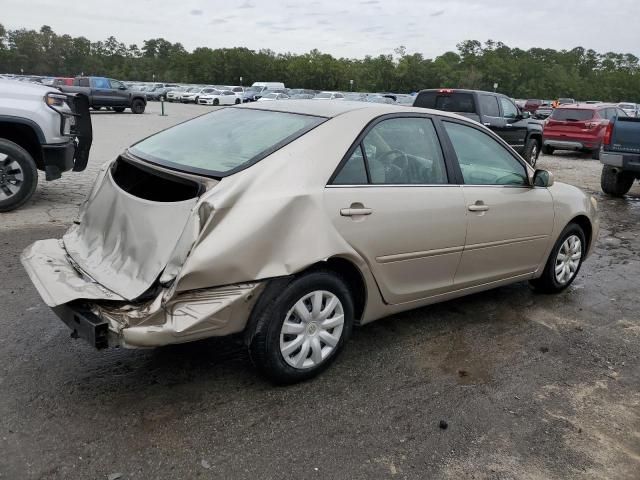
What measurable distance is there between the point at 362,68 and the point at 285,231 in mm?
102364

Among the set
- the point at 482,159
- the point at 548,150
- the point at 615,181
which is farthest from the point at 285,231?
the point at 548,150

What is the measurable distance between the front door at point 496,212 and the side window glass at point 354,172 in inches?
35.6

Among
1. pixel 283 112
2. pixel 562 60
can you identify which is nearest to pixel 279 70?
pixel 562 60

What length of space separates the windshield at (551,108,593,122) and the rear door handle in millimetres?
15819

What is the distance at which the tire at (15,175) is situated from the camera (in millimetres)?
6797

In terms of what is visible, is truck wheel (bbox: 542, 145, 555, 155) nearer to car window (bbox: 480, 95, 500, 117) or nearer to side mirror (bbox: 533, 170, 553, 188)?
car window (bbox: 480, 95, 500, 117)

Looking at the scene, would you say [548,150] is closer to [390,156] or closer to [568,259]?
[568,259]

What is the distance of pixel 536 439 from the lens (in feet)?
9.80

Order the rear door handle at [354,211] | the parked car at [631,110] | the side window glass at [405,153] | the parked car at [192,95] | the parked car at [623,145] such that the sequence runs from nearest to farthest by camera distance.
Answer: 1. the rear door handle at [354,211]
2. the side window glass at [405,153]
3. the parked car at [623,145]
4. the parked car at [631,110]
5. the parked car at [192,95]

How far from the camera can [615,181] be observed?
1095 cm

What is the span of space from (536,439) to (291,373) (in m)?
1.31

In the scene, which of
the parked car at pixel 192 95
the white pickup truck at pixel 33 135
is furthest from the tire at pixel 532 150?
the parked car at pixel 192 95

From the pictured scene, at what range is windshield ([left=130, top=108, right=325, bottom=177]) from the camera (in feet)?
10.8

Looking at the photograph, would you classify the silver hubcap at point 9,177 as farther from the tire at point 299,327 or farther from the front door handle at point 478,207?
the front door handle at point 478,207
